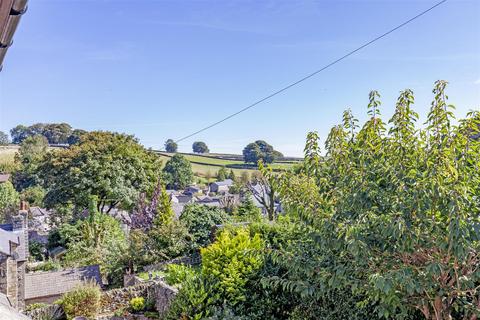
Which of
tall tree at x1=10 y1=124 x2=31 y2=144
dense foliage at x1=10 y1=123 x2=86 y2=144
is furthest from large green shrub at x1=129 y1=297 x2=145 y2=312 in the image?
tall tree at x1=10 y1=124 x2=31 y2=144

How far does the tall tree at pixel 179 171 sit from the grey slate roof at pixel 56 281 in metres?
48.0

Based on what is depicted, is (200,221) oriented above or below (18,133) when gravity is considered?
below

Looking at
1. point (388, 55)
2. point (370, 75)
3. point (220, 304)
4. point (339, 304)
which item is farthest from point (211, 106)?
point (339, 304)

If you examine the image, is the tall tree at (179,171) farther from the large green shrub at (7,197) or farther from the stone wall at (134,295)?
the stone wall at (134,295)

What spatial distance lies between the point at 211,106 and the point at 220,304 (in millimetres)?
9455

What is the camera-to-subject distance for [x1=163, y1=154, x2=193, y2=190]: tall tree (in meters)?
61.5

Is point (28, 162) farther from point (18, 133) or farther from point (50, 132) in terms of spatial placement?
point (18, 133)

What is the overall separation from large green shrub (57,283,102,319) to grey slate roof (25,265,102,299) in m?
2.61

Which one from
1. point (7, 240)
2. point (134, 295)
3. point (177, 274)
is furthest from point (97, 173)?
point (177, 274)

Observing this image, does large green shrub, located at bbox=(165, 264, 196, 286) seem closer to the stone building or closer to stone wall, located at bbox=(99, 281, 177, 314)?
stone wall, located at bbox=(99, 281, 177, 314)

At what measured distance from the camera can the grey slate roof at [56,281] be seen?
474 inches

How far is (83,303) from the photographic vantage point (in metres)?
9.29

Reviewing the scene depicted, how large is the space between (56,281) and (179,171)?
50986 millimetres

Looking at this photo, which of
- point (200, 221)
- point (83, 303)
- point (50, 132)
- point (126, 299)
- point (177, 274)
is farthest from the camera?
point (50, 132)
